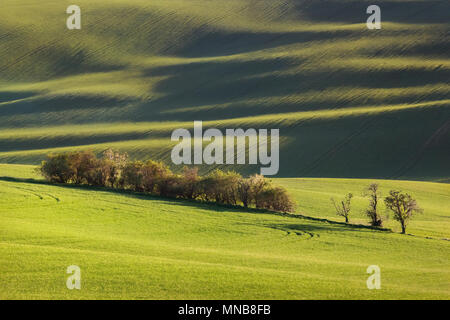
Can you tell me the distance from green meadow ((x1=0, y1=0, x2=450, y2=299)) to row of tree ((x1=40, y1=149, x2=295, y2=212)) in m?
1.75

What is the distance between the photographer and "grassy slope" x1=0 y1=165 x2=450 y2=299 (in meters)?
15.8

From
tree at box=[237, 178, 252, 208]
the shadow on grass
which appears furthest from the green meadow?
tree at box=[237, 178, 252, 208]

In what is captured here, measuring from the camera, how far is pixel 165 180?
123 ft

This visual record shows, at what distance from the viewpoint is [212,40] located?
133625 millimetres

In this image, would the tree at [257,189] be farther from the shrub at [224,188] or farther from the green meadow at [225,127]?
the green meadow at [225,127]

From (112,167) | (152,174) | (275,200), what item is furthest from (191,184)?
(112,167)

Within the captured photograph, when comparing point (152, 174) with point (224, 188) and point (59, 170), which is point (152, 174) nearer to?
point (224, 188)

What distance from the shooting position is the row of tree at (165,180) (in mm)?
35031

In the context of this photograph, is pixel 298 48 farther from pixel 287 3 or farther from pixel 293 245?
pixel 293 245

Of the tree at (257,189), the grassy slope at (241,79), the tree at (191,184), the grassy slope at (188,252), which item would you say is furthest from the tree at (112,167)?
the grassy slope at (241,79)

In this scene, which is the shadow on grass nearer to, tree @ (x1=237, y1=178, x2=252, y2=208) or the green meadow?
the green meadow

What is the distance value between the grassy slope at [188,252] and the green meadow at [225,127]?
10cm

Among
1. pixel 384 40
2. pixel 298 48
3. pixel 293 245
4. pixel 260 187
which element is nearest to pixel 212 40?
pixel 298 48

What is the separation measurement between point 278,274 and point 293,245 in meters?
7.07
